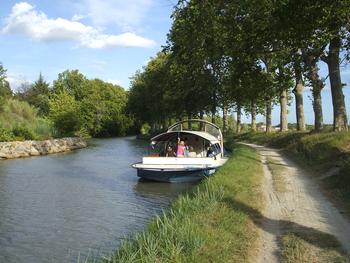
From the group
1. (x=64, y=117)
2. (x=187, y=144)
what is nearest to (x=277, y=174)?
(x=187, y=144)

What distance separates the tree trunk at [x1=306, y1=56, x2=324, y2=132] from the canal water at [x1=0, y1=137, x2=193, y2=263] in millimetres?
10493

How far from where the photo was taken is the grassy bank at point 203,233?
26.5 feet

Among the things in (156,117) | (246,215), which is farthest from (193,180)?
(156,117)

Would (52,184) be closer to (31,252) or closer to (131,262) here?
(31,252)

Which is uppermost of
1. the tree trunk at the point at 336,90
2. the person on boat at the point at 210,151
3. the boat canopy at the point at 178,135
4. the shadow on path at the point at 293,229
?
the tree trunk at the point at 336,90

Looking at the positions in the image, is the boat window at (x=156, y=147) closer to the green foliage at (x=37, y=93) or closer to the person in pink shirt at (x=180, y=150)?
the person in pink shirt at (x=180, y=150)

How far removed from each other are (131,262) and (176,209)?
16.1 ft

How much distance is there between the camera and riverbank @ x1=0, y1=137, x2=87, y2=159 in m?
40.9

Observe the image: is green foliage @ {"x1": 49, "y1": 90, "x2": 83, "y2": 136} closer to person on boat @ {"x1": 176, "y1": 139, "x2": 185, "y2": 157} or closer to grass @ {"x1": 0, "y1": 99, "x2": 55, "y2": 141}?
grass @ {"x1": 0, "y1": 99, "x2": 55, "y2": 141}

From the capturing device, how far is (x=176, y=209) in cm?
1230

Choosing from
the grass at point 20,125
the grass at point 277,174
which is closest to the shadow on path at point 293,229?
the grass at point 277,174

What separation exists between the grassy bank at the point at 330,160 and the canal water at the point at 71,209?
5854 millimetres

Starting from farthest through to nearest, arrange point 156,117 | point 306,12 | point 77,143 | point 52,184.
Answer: point 156,117
point 77,143
point 52,184
point 306,12

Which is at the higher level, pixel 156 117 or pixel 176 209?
→ pixel 156 117
